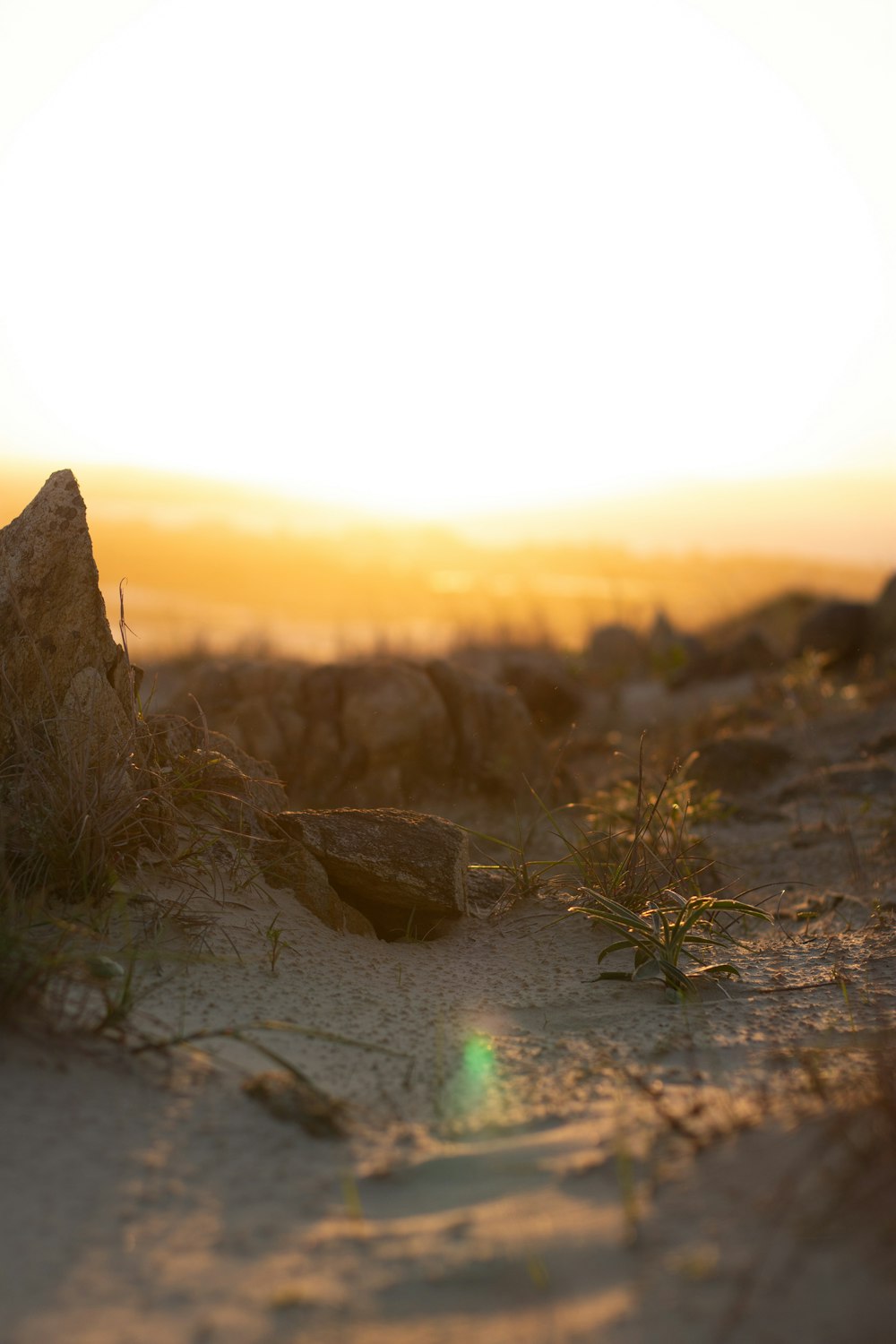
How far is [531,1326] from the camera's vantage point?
1486mm

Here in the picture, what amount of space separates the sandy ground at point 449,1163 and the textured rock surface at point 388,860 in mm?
380

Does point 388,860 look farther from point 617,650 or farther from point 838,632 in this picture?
point 617,650

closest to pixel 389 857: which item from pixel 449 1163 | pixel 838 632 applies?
pixel 449 1163

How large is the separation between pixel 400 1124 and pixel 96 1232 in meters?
0.59

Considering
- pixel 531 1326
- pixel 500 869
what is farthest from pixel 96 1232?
pixel 500 869

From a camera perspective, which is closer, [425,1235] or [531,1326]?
[531,1326]

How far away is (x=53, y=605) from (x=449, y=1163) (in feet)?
7.12

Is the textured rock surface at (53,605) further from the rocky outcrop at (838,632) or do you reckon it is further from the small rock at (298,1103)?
the rocky outcrop at (838,632)

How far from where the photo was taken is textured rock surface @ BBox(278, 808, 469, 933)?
3.40 metres

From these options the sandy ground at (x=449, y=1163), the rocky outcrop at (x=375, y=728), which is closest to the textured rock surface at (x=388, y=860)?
the sandy ground at (x=449, y=1163)

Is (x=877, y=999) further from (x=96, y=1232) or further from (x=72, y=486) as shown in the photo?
(x=72, y=486)

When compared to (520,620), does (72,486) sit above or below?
above

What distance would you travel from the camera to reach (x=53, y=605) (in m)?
3.39

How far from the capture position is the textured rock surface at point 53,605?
10.8 ft
